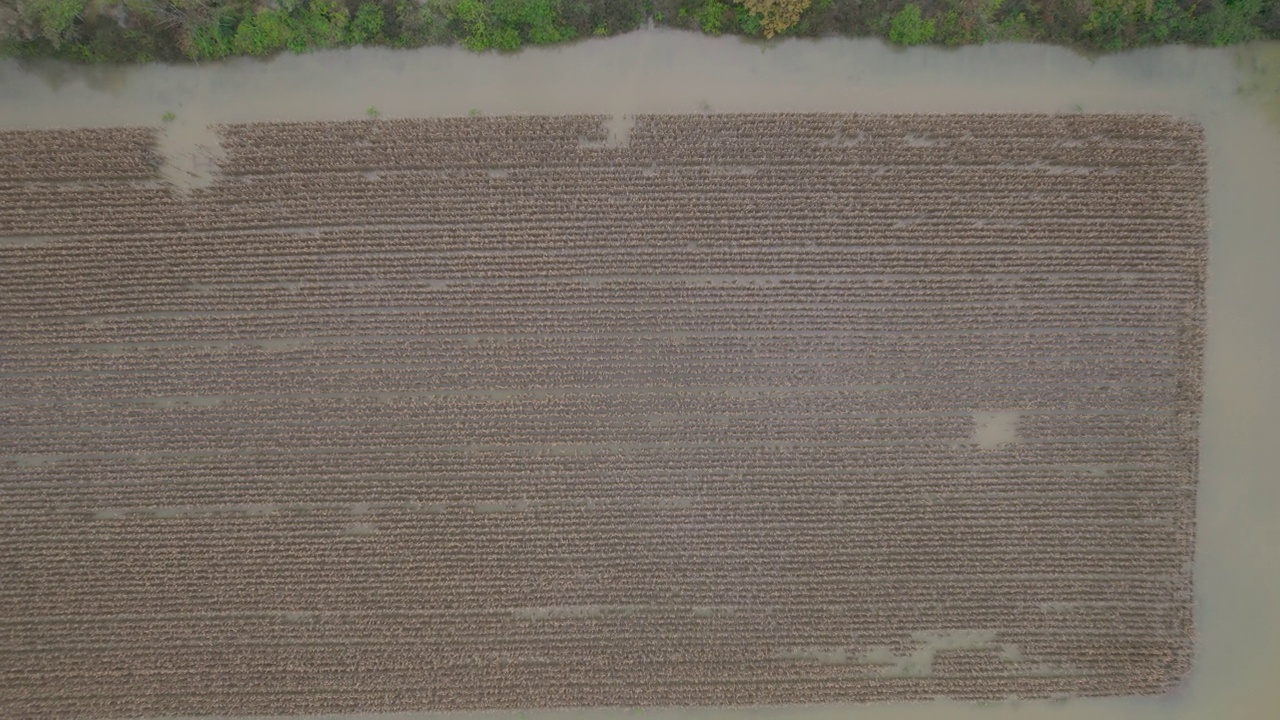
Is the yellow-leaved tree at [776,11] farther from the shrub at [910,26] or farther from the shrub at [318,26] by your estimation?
the shrub at [318,26]

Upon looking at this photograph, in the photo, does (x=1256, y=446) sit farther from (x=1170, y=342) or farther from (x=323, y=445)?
(x=323, y=445)

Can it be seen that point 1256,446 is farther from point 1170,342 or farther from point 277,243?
point 277,243

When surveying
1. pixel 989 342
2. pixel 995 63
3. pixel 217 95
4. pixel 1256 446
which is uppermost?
pixel 995 63

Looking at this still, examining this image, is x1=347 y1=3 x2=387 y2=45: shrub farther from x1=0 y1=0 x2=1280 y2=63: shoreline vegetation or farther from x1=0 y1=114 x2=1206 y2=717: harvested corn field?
x1=0 y1=114 x2=1206 y2=717: harvested corn field

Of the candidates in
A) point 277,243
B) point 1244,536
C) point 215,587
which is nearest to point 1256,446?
point 1244,536

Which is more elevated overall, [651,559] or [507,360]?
[507,360]

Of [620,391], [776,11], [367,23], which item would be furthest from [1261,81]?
[367,23]

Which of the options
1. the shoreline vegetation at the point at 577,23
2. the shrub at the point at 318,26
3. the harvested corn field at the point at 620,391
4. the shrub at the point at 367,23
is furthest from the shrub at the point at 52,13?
the shrub at the point at 367,23
